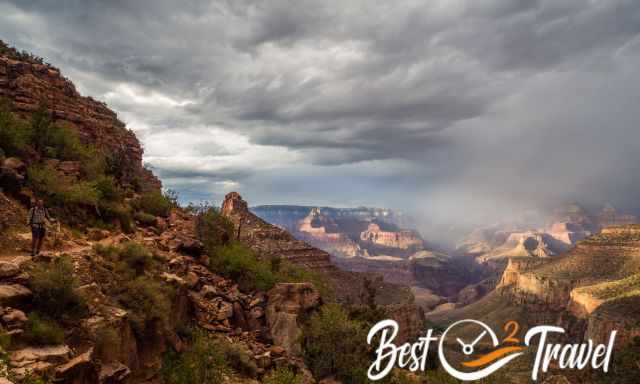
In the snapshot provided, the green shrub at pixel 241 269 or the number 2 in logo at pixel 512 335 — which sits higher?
the green shrub at pixel 241 269

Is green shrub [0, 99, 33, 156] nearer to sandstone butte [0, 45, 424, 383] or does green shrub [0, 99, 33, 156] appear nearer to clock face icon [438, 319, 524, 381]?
sandstone butte [0, 45, 424, 383]

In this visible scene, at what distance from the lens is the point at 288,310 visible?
22547 mm

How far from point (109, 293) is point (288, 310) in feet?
33.8

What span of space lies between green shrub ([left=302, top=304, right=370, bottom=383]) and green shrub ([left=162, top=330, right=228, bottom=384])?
5920 millimetres

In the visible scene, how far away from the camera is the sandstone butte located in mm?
10863

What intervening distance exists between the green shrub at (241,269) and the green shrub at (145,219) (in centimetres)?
417

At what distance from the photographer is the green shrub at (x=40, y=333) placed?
10.3 m

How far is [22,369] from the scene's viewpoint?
9.16 metres

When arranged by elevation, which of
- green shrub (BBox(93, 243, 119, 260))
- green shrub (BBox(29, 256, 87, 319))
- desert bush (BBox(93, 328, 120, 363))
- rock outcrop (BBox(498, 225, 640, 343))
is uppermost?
green shrub (BBox(93, 243, 119, 260))

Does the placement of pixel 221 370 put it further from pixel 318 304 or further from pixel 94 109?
pixel 94 109

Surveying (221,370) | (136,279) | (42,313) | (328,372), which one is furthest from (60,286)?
(328,372)

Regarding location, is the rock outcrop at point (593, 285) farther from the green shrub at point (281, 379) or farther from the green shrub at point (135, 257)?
the green shrub at point (135, 257)

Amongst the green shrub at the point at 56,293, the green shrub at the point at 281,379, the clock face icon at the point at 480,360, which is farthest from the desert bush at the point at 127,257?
the clock face icon at the point at 480,360

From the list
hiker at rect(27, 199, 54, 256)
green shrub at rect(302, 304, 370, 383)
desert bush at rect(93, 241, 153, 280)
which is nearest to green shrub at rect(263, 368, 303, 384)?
green shrub at rect(302, 304, 370, 383)
